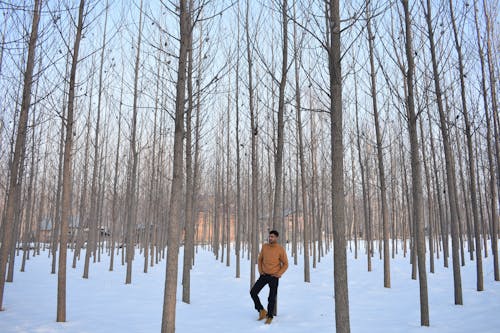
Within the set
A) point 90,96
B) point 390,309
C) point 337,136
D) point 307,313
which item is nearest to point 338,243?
point 337,136

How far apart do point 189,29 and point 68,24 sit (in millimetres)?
3071

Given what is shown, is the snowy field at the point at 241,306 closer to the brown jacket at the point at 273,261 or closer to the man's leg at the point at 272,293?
the man's leg at the point at 272,293

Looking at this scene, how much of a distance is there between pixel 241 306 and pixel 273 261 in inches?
72.3

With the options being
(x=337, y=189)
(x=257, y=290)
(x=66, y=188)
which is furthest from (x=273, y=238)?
(x=66, y=188)

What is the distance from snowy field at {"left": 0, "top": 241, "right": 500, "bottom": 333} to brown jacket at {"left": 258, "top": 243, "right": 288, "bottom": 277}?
808 mm

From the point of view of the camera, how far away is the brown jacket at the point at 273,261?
5844 millimetres

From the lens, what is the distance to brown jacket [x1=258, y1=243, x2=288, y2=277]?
5844 millimetres

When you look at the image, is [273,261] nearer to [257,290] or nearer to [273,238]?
[273,238]

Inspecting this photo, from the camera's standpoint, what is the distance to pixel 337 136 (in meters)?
3.77

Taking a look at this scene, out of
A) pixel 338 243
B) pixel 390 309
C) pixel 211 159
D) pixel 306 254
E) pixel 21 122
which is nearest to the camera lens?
pixel 338 243

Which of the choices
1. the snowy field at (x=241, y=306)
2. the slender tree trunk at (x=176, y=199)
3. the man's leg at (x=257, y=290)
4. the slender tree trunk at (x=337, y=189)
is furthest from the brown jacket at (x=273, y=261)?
the slender tree trunk at (x=337, y=189)

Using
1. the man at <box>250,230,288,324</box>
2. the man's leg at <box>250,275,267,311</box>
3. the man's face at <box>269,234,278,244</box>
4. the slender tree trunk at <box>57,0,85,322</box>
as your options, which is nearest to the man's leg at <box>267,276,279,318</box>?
the man at <box>250,230,288,324</box>

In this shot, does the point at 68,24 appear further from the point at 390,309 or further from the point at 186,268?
the point at 390,309

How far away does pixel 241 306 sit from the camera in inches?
279
